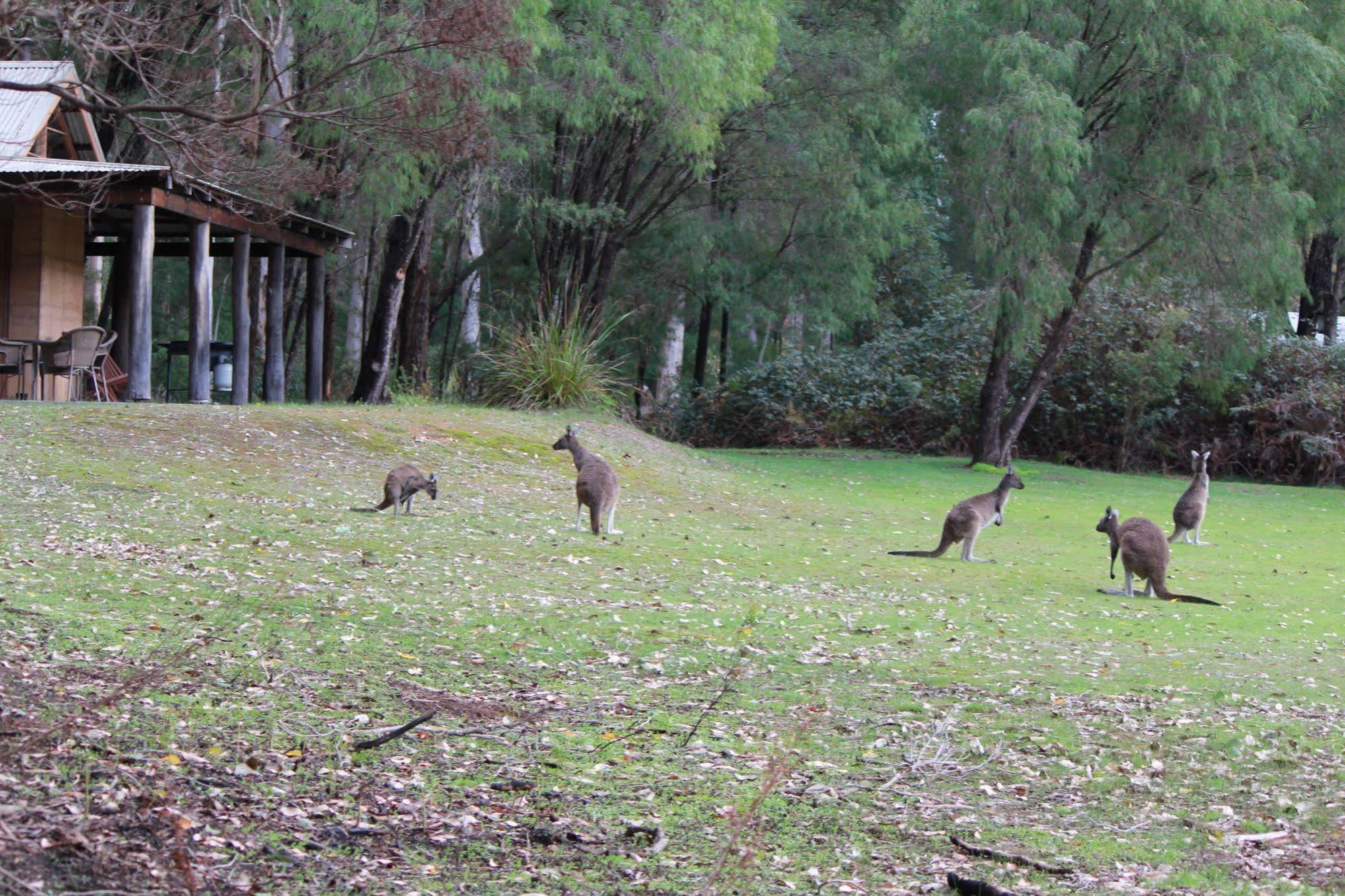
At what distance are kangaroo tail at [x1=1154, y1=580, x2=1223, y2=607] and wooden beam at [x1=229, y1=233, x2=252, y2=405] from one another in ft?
48.3

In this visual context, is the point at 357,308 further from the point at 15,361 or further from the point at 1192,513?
the point at 1192,513

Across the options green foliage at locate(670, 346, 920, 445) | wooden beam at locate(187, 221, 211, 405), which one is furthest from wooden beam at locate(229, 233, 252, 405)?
green foliage at locate(670, 346, 920, 445)

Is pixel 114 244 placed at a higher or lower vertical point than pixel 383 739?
higher

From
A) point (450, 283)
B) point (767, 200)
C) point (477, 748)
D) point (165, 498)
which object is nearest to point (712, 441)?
point (767, 200)

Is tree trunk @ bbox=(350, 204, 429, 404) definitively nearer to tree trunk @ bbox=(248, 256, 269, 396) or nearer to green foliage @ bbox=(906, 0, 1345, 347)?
tree trunk @ bbox=(248, 256, 269, 396)

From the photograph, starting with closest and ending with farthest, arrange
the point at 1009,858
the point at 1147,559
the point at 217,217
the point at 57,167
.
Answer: the point at 1009,858 → the point at 1147,559 → the point at 57,167 → the point at 217,217

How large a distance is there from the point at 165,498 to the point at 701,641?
6317 mm

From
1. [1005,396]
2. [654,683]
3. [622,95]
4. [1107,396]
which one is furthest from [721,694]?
[1107,396]

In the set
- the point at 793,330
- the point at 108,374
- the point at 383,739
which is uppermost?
the point at 793,330

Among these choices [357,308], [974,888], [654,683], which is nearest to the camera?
[974,888]

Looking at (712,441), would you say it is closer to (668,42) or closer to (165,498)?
(668,42)

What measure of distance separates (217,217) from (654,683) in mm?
15304

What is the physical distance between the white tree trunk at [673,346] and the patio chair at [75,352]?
57.3ft

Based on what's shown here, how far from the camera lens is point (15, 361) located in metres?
19.7
